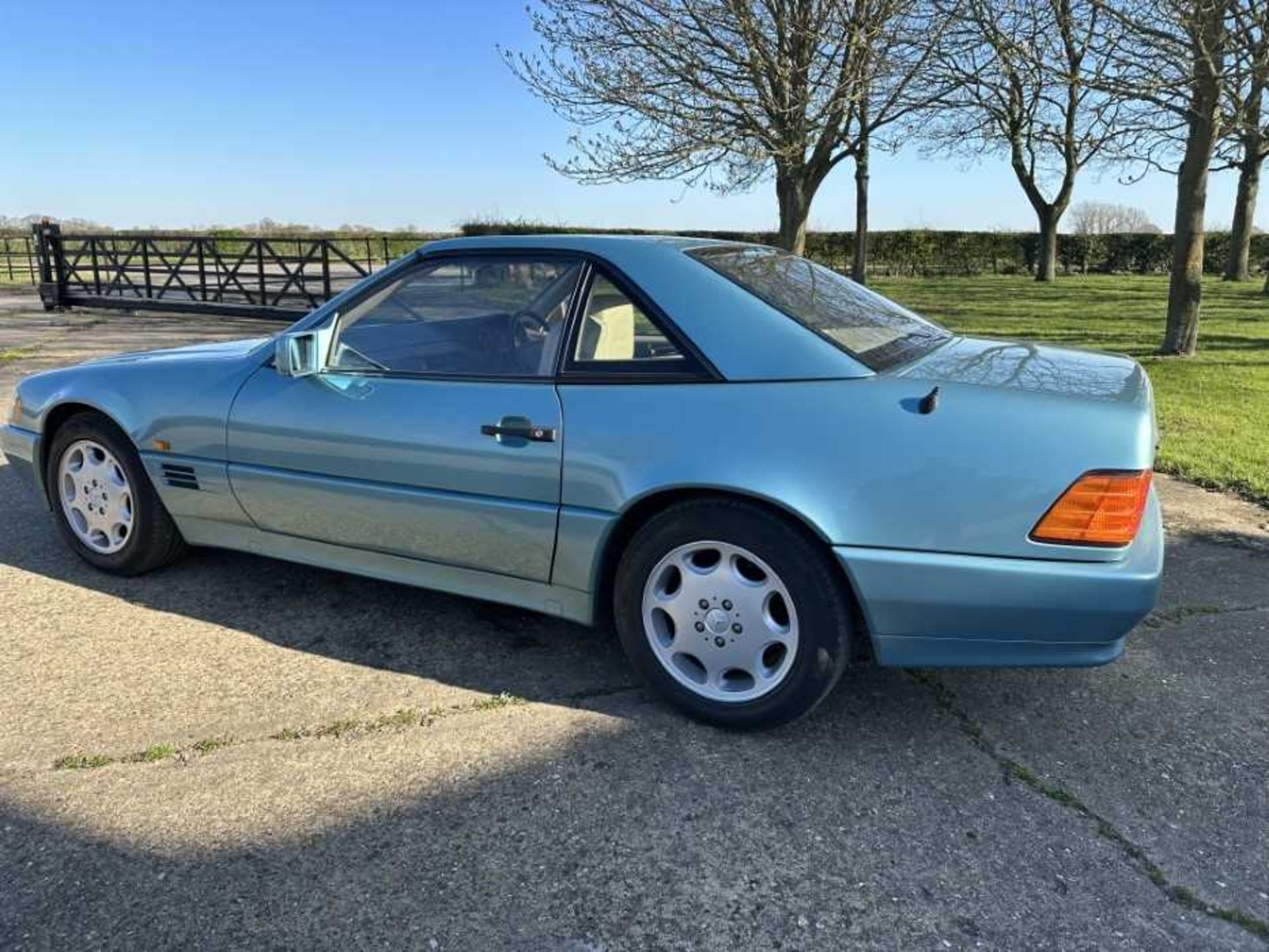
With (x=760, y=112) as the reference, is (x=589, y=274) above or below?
below

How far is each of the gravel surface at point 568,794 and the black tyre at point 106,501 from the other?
0.27 metres

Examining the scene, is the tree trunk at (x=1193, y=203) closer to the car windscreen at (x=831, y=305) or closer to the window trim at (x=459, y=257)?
the car windscreen at (x=831, y=305)

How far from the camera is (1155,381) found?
8992 millimetres

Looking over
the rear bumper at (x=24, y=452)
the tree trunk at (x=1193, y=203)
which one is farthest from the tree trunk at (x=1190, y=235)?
the rear bumper at (x=24, y=452)

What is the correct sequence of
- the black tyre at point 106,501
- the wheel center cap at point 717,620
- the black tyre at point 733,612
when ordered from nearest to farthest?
the black tyre at point 733,612
the wheel center cap at point 717,620
the black tyre at point 106,501

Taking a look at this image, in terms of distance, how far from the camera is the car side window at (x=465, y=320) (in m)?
3.16

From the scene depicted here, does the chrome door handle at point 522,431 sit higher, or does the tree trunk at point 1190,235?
the tree trunk at point 1190,235

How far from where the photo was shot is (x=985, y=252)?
107ft

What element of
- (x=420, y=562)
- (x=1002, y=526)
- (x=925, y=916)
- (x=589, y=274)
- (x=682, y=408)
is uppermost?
(x=589, y=274)

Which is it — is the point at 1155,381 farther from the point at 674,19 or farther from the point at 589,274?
the point at 589,274

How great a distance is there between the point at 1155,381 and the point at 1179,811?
7.57 meters

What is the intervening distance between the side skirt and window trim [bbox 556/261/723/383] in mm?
681

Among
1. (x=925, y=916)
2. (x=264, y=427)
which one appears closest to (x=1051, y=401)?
(x=925, y=916)

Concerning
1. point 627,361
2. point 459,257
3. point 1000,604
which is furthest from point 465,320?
point 1000,604
